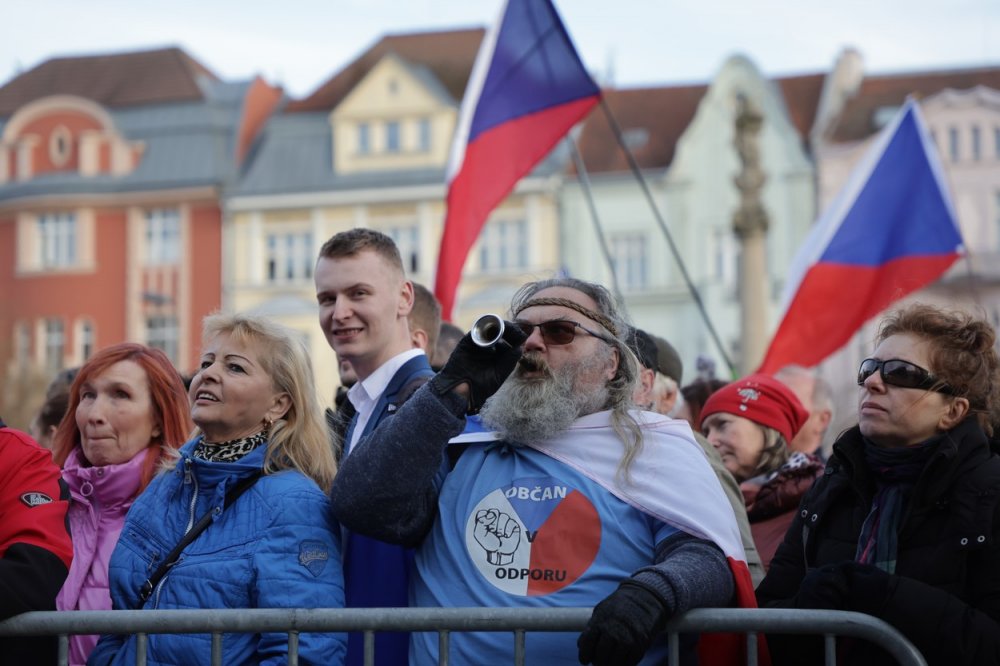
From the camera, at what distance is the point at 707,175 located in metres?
35.4

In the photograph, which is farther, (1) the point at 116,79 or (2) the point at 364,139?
(1) the point at 116,79

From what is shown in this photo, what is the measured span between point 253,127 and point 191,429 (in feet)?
120

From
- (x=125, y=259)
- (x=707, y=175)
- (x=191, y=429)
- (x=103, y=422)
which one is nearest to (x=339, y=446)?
(x=191, y=429)

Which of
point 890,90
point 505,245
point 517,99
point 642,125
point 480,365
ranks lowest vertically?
point 480,365

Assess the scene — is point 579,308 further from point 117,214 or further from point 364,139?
point 117,214

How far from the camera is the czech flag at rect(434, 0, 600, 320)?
8.76 metres

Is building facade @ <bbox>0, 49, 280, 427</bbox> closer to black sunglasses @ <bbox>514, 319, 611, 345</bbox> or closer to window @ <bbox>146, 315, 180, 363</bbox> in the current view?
window @ <bbox>146, 315, 180, 363</bbox>

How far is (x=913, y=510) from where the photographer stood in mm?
3490

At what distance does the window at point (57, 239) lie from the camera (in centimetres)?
3972

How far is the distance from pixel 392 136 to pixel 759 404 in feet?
109

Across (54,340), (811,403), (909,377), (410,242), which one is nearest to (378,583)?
(909,377)

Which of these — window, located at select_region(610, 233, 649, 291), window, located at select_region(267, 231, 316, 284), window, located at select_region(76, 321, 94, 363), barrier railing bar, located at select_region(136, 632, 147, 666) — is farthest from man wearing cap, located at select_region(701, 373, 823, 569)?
window, located at select_region(76, 321, 94, 363)

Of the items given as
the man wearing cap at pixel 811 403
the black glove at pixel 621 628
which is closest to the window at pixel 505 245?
the man wearing cap at pixel 811 403

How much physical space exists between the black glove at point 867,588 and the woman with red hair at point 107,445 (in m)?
1.97
